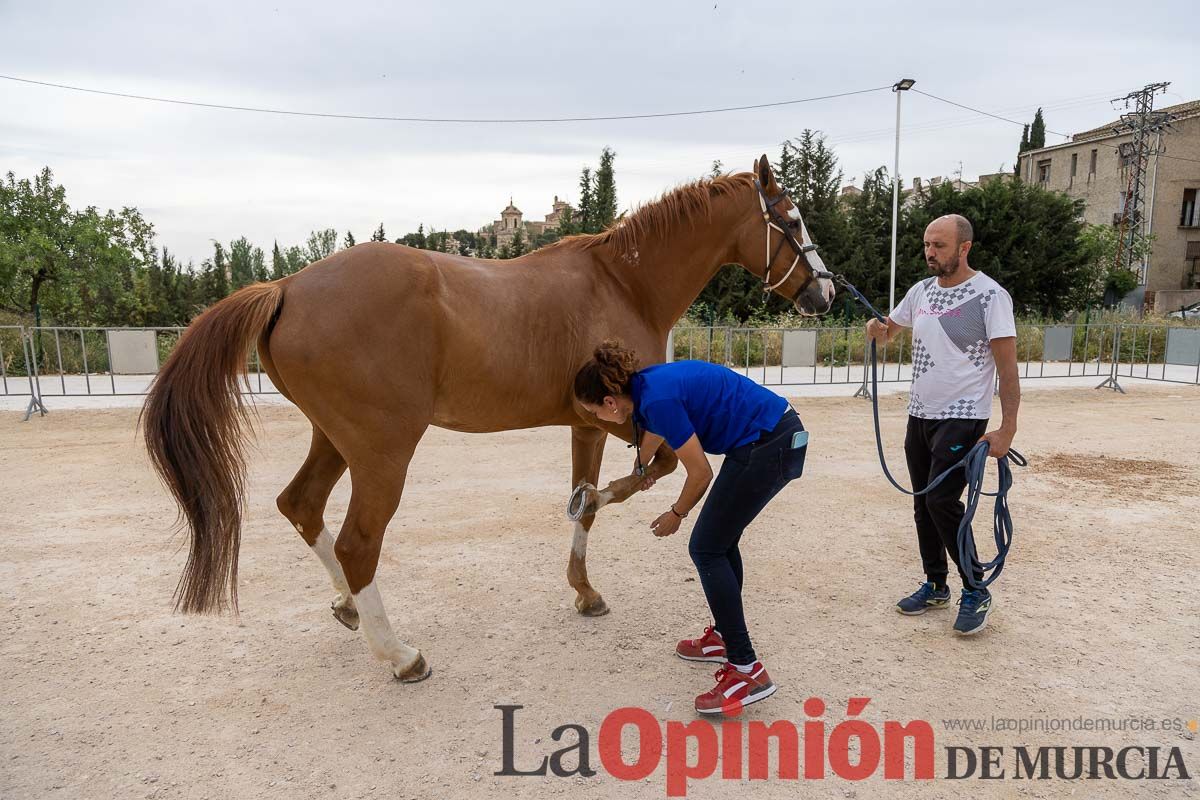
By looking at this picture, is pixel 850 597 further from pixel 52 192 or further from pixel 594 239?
pixel 52 192

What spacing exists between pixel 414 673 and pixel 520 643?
559 mm

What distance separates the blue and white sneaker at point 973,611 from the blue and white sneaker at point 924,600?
23 centimetres

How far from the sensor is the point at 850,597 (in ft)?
13.0

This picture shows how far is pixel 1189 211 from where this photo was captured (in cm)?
3962

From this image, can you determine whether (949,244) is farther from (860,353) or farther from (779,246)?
(860,353)

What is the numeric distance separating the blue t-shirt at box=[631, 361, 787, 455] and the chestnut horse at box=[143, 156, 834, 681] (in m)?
0.44

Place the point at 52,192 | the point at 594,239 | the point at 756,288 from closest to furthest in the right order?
1. the point at 594,239
2. the point at 52,192
3. the point at 756,288

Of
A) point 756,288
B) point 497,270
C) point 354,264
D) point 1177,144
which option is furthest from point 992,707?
point 1177,144

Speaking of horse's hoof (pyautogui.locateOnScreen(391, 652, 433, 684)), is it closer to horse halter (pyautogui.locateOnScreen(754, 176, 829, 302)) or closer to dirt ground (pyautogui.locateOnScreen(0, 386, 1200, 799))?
dirt ground (pyautogui.locateOnScreen(0, 386, 1200, 799))

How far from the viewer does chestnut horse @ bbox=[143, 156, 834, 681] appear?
9.47 feet

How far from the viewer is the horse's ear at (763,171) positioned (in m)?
3.86

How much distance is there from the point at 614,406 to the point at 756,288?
64.6 feet

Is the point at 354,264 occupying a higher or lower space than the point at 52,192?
lower

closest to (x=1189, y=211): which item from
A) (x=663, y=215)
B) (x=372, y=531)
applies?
(x=663, y=215)
